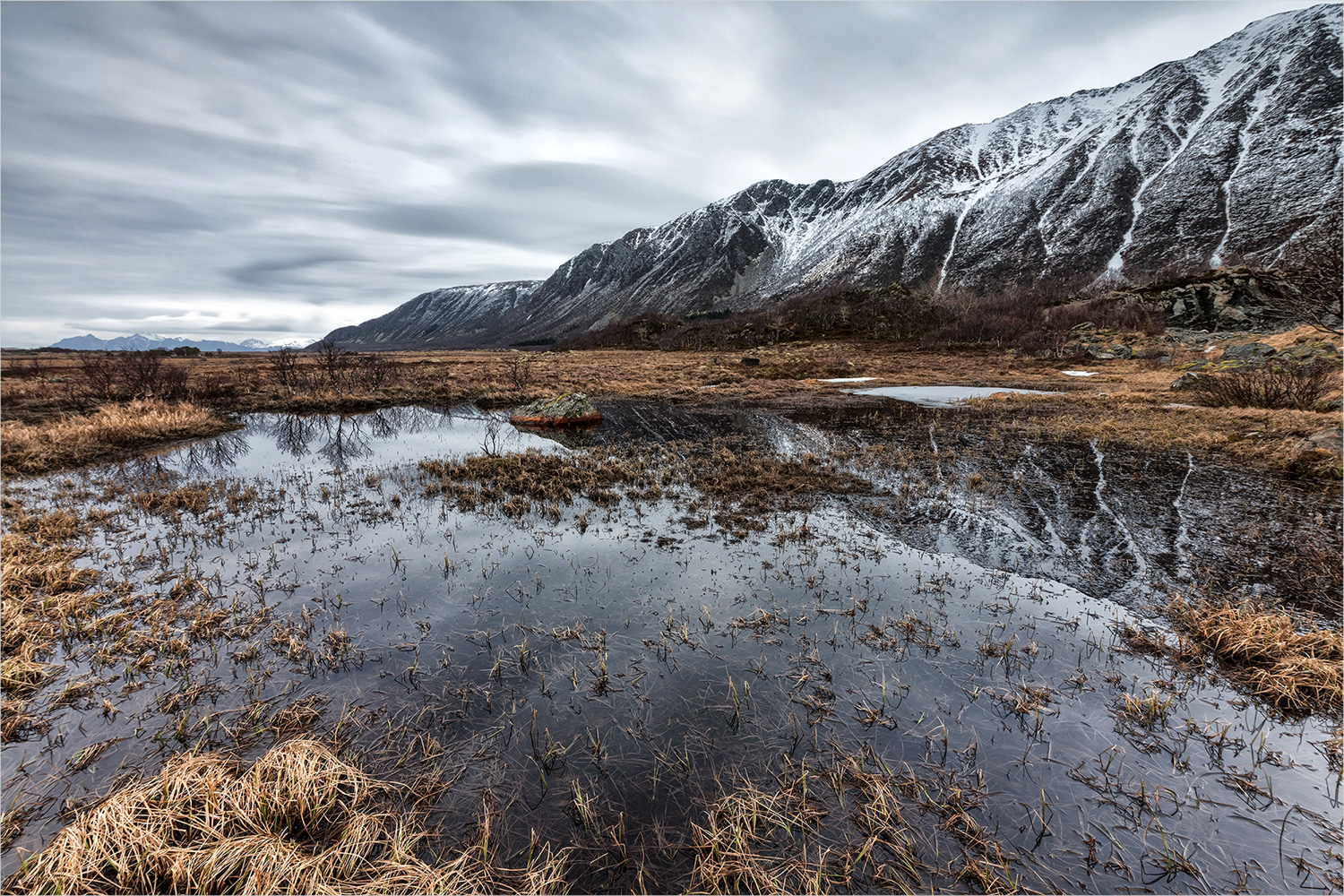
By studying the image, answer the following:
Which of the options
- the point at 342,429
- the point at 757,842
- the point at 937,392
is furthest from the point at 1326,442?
the point at 342,429

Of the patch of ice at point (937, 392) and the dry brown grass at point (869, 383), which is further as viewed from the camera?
the patch of ice at point (937, 392)

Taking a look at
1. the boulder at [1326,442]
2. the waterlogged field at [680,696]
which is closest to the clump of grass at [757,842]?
the waterlogged field at [680,696]

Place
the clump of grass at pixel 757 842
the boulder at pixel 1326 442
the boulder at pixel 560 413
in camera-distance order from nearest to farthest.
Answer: the clump of grass at pixel 757 842 → the boulder at pixel 1326 442 → the boulder at pixel 560 413


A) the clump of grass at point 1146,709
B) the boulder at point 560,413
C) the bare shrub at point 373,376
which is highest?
the bare shrub at point 373,376

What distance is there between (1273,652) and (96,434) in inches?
1436

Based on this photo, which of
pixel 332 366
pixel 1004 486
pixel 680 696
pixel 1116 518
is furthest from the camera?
pixel 332 366

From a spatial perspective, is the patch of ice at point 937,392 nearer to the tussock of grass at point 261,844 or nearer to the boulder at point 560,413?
the boulder at point 560,413

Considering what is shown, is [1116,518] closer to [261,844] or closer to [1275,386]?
[261,844]

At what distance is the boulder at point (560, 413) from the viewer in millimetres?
27812

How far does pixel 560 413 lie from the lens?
28109 mm

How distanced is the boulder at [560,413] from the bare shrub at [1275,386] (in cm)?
3411

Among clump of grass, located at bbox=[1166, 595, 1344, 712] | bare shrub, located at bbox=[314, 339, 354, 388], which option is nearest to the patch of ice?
clump of grass, located at bbox=[1166, 595, 1344, 712]

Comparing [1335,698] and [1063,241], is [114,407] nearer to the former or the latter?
[1335,698]

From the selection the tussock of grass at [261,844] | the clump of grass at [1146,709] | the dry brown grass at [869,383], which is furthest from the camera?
the dry brown grass at [869,383]
